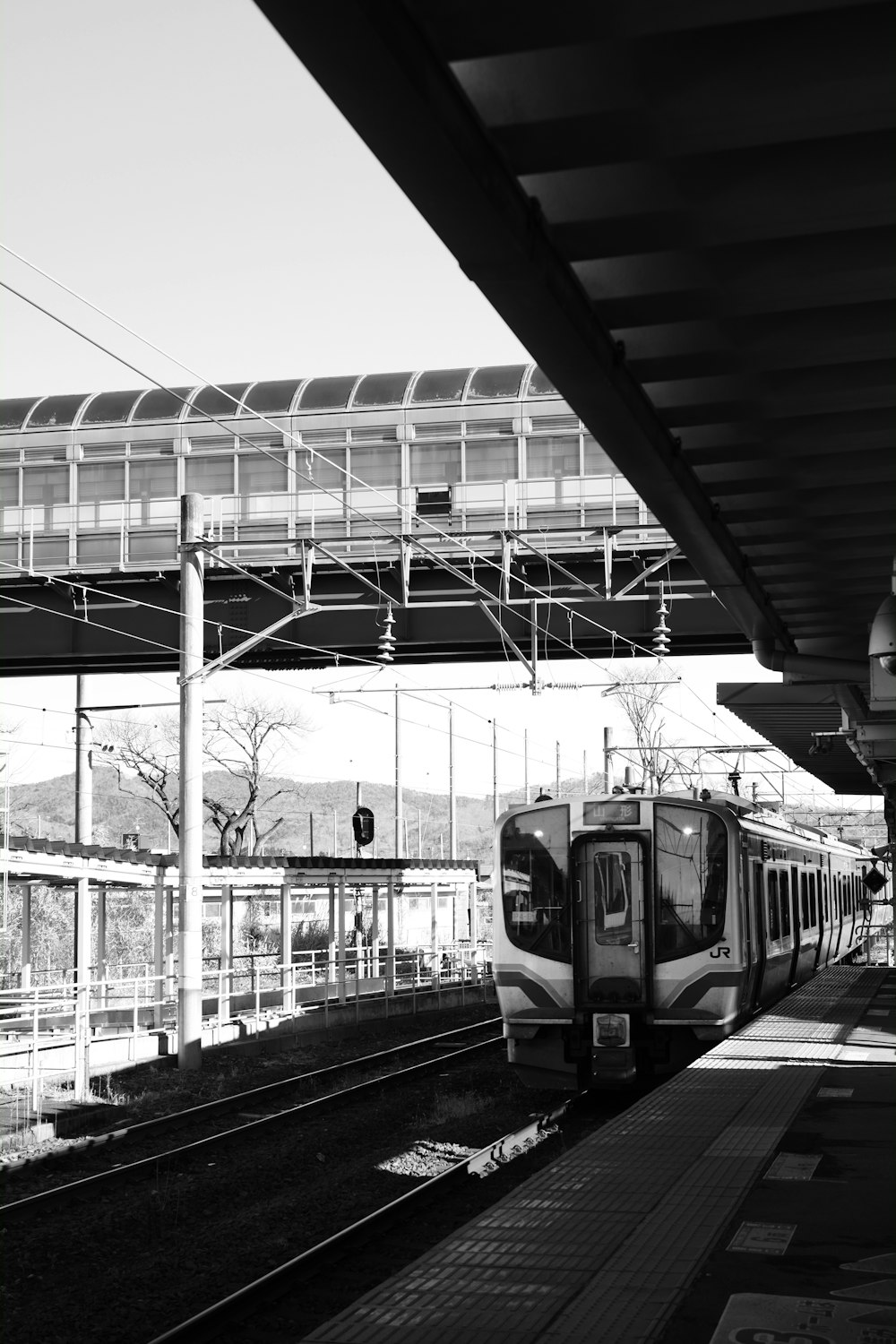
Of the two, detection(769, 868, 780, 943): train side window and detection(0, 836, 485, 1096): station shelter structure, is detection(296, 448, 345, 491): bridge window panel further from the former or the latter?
detection(769, 868, 780, 943): train side window

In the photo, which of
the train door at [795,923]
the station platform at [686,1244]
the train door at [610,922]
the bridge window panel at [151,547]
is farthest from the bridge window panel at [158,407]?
the station platform at [686,1244]

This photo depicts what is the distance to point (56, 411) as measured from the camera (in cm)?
2455

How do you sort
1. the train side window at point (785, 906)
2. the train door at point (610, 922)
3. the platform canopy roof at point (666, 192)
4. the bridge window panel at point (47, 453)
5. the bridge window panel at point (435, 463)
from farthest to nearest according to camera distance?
the bridge window panel at point (47, 453) → the bridge window panel at point (435, 463) → the train side window at point (785, 906) → the train door at point (610, 922) → the platform canopy roof at point (666, 192)

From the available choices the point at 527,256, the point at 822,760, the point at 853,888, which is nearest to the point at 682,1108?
the point at 527,256

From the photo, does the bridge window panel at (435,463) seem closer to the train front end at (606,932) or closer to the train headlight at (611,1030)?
the train front end at (606,932)

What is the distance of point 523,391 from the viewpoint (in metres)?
22.2

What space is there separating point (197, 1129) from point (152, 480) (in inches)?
508

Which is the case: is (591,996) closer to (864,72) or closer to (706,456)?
(706,456)

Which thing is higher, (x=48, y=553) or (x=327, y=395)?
(x=327, y=395)

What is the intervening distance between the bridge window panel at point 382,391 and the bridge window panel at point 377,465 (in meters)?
0.77

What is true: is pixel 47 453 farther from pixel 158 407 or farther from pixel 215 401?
pixel 215 401

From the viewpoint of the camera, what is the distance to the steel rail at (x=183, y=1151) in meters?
10.1

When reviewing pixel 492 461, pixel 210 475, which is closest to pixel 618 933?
pixel 492 461

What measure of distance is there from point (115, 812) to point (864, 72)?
16245 centimetres
